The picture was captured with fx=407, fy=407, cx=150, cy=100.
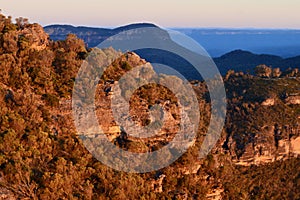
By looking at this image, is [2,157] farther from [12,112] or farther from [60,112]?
[60,112]

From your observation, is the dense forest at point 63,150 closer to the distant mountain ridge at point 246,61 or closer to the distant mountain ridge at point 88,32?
the distant mountain ridge at point 246,61

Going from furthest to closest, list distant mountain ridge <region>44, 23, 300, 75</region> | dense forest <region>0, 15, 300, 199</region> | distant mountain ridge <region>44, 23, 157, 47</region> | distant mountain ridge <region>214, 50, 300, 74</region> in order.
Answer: distant mountain ridge <region>44, 23, 157, 47</region>
distant mountain ridge <region>214, 50, 300, 74</region>
distant mountain ridge <region>44, 23, 300, 75</region>
dense forest <region>0, 15, 300, 199</region>

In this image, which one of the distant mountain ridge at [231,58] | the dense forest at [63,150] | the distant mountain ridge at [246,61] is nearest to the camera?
the dense forest at [63,150]

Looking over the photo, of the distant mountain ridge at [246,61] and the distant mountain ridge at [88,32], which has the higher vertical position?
the distant mountain ridge at [88,32]

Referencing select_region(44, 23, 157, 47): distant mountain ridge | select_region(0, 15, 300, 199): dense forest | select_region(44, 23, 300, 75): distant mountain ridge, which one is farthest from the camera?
select_region(44, 23, 157, 47): distant mountain ridge

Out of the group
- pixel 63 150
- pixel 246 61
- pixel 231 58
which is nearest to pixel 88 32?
pixel 231 58

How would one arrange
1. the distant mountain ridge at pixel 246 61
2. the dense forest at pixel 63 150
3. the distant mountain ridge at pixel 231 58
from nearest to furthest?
the dense forest at pixel 63 150
the distant mountain ridge at pixel 231 58
the distant mountain ridge at pixel 246 61

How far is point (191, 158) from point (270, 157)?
26.4 meters

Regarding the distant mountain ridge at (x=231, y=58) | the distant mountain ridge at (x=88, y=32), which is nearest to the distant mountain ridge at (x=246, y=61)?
the distant mountain ridge at (x=231, y=58)

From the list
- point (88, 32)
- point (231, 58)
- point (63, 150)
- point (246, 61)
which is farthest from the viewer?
point (88, 32)

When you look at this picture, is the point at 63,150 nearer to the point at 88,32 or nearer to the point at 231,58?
the point at 231,58

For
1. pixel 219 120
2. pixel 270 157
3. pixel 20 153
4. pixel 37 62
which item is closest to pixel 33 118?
pixel 20 153

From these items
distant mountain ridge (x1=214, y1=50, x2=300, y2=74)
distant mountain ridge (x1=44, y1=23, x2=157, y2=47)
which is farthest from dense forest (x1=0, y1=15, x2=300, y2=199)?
distant mountain ridge (x1=44, y1=23, x2=157, y2=47)

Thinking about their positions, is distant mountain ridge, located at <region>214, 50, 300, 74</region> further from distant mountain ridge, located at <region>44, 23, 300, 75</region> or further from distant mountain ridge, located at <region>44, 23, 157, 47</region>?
distant mountain ridge, located at <region>44, 23, 157, 47</region>
